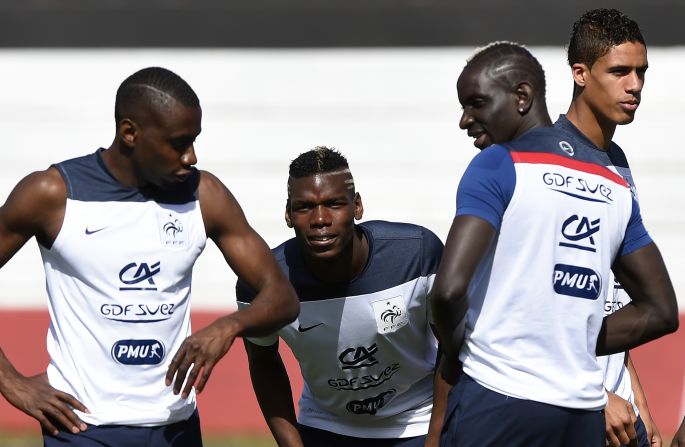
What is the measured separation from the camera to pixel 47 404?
4.21 meters

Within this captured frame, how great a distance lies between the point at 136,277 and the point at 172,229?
0.22 meters

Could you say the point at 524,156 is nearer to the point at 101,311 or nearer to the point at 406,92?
the point at 101,311

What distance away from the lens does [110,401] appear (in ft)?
13.9

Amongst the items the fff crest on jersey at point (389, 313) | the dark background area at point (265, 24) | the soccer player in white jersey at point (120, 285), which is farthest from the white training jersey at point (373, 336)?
the dark background area at point (265, 24)

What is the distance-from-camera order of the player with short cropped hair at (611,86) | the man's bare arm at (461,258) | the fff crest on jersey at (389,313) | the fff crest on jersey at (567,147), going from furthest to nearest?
the fff crest on jersey at (389,313), the player with short cropped hair at (611,86), the fff crest on jersey at (567,147), the man's bare arm at (461,258)

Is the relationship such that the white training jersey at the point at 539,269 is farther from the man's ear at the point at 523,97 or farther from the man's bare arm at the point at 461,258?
the man's ear at the point at 523,97

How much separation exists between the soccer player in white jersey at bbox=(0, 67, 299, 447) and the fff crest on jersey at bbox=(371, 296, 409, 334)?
59 centimetres

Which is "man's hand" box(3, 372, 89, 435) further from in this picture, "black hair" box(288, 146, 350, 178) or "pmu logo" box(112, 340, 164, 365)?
"black hair" box(288, 146, 350, 178)

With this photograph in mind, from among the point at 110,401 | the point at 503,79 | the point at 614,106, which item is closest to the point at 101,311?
the point at 110,401

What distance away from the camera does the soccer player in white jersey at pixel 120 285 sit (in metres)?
4.24

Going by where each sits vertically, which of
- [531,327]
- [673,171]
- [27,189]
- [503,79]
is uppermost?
[503,79]

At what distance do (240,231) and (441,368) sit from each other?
899 millimetres

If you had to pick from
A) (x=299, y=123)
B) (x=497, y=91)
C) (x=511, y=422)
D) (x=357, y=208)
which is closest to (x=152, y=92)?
(x=357, y=208)

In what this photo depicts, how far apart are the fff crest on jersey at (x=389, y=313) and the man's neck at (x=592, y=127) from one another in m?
1.00
